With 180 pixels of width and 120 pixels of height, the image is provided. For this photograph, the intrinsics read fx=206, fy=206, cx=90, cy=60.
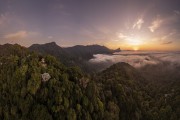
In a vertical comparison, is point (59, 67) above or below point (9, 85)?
above

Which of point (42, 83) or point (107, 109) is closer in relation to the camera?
point (42, 83)

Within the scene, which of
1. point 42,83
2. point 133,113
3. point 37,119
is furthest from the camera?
point 133,113

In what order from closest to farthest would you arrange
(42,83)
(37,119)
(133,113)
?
1. (37,119)
2. (42,83)
3. (133,113)

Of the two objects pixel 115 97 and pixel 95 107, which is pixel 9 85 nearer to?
pixel 95 107

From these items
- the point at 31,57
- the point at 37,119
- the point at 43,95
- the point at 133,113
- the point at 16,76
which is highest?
the point at 31,57

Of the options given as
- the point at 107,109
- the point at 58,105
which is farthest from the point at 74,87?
the point at 107,109

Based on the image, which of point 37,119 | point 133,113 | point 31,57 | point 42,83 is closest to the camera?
point 37,119

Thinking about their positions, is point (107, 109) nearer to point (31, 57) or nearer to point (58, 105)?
point (58, 105)

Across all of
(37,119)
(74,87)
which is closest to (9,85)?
(37,119)

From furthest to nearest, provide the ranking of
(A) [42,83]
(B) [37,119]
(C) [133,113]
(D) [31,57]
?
1. (C) [133,113]
2. (D) [31,57]
3. (A) [42,83]
4. (B) [37,119]
